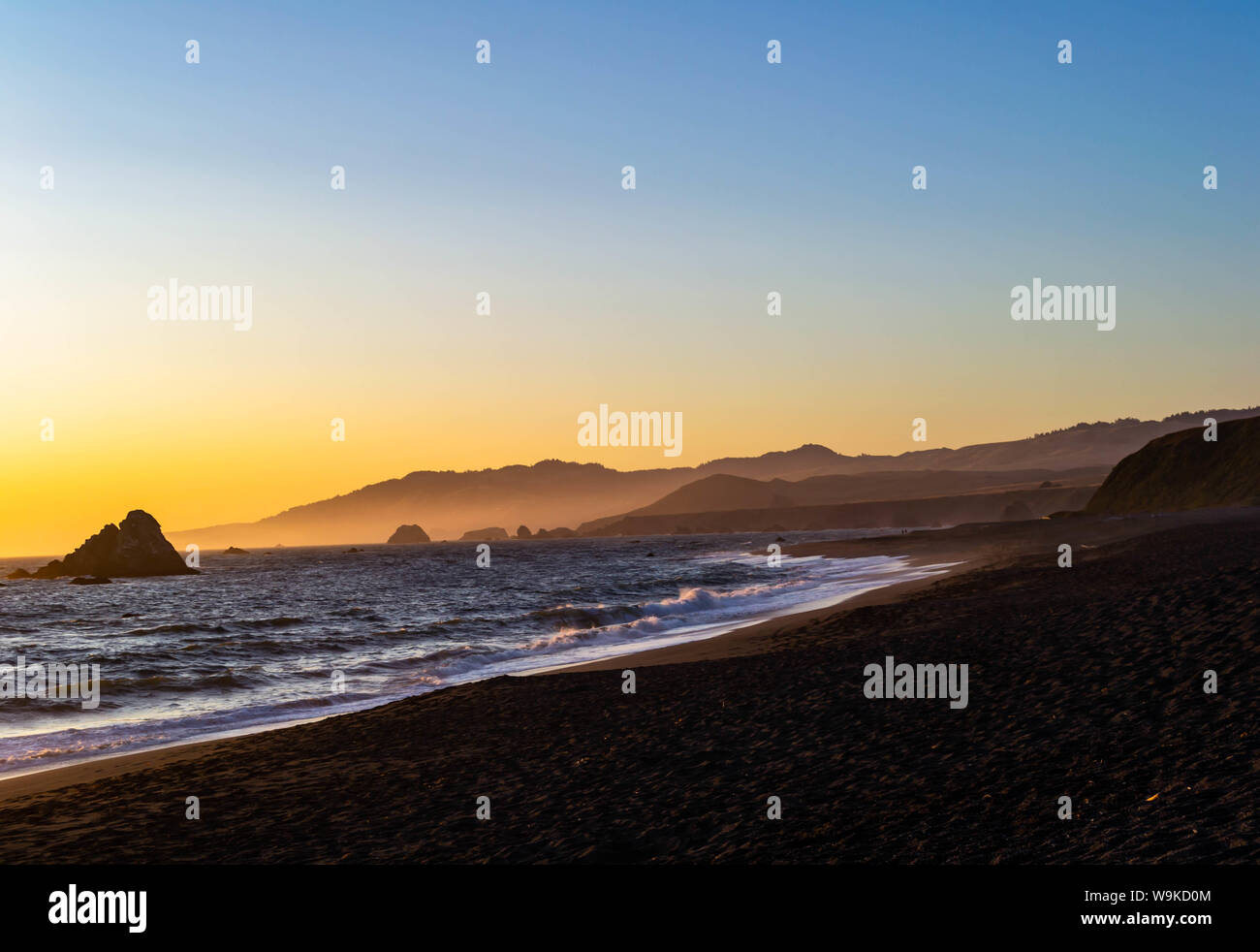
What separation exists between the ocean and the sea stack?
49721mm

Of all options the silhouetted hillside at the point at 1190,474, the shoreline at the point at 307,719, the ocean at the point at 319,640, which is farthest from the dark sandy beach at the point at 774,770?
the silhouetted hillside at the point at 1190,474

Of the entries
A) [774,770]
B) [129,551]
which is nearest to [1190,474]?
[774,770]

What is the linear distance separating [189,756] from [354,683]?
9.98 meters

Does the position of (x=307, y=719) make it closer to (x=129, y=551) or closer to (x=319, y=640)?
(x=319, y=640)

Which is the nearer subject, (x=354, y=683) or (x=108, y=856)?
(x=108, y=856)

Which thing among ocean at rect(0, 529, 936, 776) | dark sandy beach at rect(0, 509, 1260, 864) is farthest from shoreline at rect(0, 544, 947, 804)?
ocean at rect(0, 529, 936, 776)

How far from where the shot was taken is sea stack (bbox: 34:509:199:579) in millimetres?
120375

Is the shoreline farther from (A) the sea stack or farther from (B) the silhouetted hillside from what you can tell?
(A) the sea stack

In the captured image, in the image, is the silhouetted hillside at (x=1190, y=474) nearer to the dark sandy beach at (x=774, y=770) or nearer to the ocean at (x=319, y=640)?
the ocean at (x=319, y=640)

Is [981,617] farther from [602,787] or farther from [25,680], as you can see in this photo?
[25,680]

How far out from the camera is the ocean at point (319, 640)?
68.4ft

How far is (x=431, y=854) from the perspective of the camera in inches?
360

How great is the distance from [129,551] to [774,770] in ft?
432
